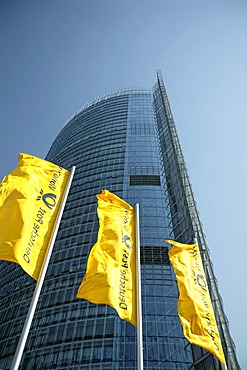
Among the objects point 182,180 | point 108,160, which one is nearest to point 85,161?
point 108,160

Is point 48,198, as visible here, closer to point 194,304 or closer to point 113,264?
point 113,264

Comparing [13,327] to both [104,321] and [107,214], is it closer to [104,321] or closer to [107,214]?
[104,321]

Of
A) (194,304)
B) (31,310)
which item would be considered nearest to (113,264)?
(31,310)

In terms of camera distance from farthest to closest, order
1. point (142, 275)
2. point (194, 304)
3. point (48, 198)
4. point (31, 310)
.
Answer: point (142, 275), point (48, 198), point (194, 304), point (31, 310)

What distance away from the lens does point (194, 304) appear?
9.80 m

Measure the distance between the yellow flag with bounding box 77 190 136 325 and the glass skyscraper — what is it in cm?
971

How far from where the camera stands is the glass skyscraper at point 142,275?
81.4 ft

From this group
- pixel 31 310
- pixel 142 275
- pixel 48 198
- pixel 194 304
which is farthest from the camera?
pixel 142 275

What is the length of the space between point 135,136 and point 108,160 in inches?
360

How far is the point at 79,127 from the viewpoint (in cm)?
7150

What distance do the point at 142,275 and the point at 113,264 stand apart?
2346 cm

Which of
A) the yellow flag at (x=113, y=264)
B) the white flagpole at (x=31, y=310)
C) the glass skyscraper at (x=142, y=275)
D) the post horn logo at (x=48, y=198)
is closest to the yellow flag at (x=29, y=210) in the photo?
the post horn logo at (x=48, y=198)

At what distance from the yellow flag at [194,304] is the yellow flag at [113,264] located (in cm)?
188

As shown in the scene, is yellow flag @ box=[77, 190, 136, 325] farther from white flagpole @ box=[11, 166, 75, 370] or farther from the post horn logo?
the post horn logo
